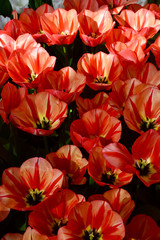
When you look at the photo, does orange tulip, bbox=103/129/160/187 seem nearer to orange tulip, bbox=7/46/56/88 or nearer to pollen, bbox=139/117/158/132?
pollen, bbox=139/117/158/132

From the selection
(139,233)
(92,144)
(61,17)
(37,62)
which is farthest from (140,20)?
(139,233)

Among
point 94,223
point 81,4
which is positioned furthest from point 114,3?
point 94,223

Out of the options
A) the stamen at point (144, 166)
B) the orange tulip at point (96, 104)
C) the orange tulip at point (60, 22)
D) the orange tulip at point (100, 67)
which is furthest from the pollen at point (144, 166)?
the orange tulip at point (60, 22)

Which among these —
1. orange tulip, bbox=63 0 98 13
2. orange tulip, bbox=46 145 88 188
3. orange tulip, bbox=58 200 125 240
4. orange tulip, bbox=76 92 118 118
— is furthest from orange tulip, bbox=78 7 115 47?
orange tulip, bbox=58 200 125 240

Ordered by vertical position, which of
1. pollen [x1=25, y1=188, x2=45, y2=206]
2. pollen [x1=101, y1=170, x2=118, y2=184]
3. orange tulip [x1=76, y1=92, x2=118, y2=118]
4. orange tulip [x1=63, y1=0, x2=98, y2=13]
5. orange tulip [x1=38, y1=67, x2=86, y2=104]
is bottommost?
pollen [x1=101, y1=170, x2=118, y2=184]

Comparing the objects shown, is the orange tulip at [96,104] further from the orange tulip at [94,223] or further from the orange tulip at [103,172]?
A: the orange tulip at [94,223]

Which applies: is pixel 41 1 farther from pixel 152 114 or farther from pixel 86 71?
pixel 152 114

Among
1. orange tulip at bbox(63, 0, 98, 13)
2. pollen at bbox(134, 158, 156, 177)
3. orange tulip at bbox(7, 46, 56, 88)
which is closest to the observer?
pollen at bbox(134, 158, 156, 177)
